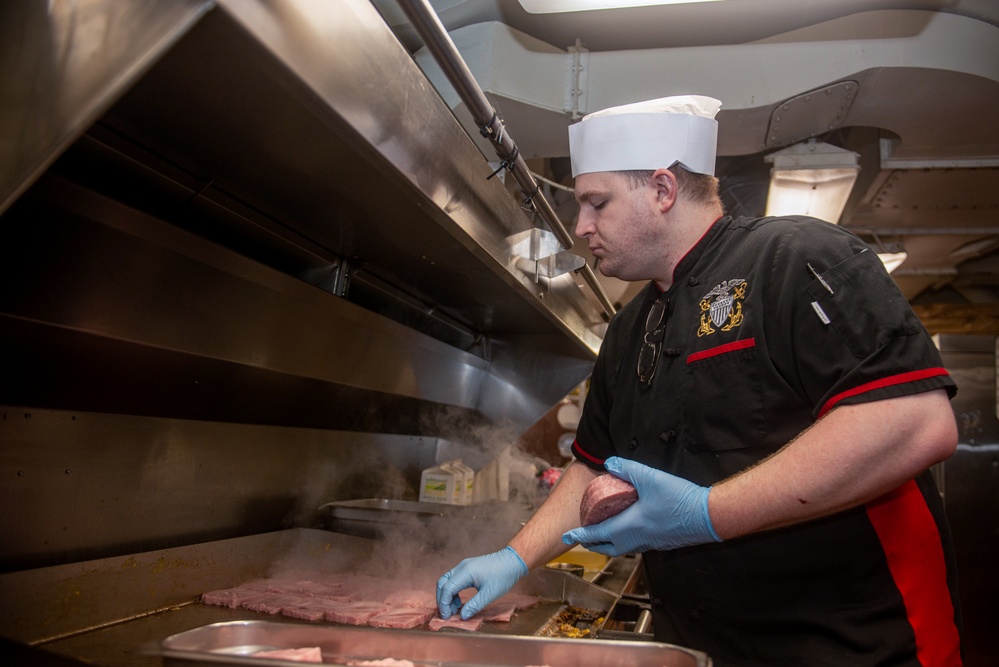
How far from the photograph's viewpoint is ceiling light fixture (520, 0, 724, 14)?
7.79ft

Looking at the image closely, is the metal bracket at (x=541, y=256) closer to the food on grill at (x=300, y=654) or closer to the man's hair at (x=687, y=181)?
the man's hair at (x=687, y=181)

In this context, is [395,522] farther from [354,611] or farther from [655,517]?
[655,517]

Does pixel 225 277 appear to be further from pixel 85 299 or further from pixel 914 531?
pixel 914 531

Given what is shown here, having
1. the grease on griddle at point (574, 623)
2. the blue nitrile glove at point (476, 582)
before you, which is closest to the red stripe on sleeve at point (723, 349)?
the blue nitrile glove at point (476, 582)

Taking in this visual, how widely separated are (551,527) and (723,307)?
2.59ft

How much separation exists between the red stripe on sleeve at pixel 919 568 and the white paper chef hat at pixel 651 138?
1.00 meters

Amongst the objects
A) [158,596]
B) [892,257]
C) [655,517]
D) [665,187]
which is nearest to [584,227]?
[665,187]

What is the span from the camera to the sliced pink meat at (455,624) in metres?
1.65

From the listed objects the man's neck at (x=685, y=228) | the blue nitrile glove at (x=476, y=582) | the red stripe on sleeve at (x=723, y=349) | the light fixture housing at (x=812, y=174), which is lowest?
the blue nitrile glove at (x=476, y=582)

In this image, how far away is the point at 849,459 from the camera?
1165 mm

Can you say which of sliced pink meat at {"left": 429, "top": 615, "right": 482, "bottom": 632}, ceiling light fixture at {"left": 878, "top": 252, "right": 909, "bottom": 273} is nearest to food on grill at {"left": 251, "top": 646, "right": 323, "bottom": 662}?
sliced pink meat at {"left": 429, "top": 615, "right": 482, "bottom": 632}

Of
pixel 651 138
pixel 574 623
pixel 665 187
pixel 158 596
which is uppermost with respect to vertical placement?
pixel 651 138

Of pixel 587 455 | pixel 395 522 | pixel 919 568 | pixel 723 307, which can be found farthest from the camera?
pixel 395 522

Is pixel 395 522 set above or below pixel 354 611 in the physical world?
above
